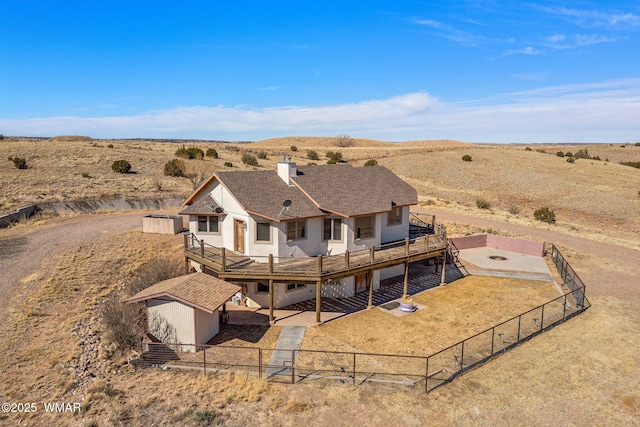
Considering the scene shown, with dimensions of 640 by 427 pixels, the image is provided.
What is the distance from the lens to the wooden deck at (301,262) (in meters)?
19.3

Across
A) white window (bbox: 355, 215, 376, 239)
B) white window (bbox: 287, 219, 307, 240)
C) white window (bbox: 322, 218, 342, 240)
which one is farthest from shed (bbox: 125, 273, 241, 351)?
white window (bbox: 355, 215, 376, 239)

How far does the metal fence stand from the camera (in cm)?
1492

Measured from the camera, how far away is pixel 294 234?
2139 centimetres

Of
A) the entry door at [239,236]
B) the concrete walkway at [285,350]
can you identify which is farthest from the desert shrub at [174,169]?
the concrete walkway at [285,350]

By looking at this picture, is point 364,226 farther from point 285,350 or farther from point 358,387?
point 358,387

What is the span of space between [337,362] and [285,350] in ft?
7.95

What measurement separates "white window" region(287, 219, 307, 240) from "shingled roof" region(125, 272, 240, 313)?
4164 millimetres

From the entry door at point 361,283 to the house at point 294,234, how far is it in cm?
6

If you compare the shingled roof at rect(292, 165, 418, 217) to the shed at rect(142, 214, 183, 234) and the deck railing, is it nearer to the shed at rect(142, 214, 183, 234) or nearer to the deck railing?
the deck railing

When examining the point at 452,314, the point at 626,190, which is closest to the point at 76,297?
the point at 452,314

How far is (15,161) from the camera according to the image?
53812mm

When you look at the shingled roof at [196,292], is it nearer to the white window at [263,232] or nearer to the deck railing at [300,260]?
the deck railing at [300,260]

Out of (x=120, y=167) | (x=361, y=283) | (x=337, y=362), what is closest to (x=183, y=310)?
(x=337, y=362)

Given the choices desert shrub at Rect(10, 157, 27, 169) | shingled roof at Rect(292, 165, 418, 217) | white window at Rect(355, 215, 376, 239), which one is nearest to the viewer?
shingled roof at Rect(292, 165, 418, 217)
